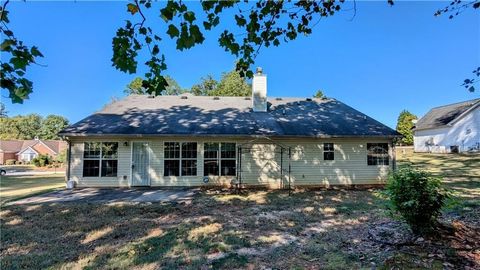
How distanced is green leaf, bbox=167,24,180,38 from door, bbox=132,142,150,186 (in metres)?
10.4

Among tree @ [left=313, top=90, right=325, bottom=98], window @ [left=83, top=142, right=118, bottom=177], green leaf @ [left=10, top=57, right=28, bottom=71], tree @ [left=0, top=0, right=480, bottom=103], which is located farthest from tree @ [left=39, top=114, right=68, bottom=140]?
green leaf @ [left=10, top=57, right=28, bottom=71]

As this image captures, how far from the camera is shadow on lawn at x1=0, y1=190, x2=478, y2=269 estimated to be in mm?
4316

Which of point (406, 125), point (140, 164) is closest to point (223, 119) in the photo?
point (140, 164)

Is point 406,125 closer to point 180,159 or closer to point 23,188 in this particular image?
point 180,159

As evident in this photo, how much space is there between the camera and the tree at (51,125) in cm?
7750

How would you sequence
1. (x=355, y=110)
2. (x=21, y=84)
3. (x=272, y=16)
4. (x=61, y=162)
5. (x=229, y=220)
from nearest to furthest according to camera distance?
(x=21, y=84) → (x=272, y=16) → (x=229, y=220) → (x=355, y=110) → (x=61, y=162)

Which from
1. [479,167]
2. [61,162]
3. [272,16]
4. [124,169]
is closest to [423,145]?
[479,167]

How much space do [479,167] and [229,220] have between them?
18970mm

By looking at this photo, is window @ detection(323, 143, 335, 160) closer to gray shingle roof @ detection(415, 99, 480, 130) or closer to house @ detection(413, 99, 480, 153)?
house @ detection(413, 99, 480, 153)

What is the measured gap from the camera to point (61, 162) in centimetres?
3466

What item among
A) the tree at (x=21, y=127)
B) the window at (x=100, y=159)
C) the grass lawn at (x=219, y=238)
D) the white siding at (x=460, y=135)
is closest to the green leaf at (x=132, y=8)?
the grass lawn at (x=219, y=238)

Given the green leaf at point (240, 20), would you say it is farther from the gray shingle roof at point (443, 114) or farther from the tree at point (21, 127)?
the tree at point (21, 127)

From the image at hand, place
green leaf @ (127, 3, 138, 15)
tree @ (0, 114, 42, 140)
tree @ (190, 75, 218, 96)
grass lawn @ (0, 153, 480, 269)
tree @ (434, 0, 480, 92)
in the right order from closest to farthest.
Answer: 1. green leaf @ (127, 3, 138, 15)
2. grass lawn @ (0, 153, 480, 269)
3. tree @ (434, 0, 480, 92)
4. tree @ (190, 75, 218, 96)
5. tree @ (0, 114, 42, 140)

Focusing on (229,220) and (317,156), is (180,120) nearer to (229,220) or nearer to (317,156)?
(317,156)
